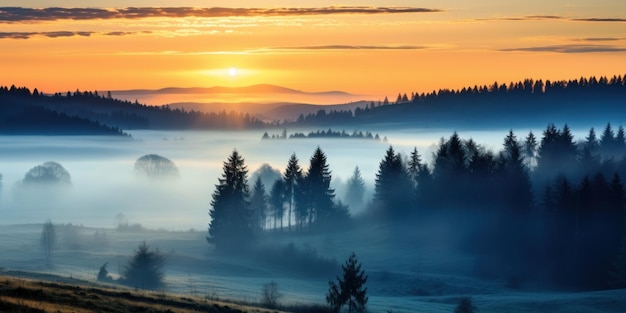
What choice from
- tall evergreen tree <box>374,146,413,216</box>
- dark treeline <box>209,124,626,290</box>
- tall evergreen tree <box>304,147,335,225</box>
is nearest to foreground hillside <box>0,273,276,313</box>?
dark treeline <box>209,124,626,290</box>

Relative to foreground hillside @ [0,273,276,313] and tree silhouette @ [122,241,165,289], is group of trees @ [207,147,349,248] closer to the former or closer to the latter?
tree silhouette @ [122,241,165,289]

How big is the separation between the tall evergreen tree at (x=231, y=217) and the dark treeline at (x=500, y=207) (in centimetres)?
12

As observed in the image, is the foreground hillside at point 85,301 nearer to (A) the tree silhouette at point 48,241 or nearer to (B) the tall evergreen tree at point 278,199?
(A) the tree silhouette at point 48,241

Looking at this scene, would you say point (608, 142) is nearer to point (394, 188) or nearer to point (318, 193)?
point (394, 188)

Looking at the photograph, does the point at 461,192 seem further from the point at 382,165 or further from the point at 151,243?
the point at 151,243

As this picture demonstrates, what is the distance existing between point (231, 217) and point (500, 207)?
1294 inches

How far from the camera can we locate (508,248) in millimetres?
119812

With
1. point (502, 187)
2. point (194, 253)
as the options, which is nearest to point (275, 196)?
point (194, 253)

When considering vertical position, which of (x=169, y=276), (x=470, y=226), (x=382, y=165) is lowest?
(x=169, y=276)

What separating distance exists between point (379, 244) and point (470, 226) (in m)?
11.3

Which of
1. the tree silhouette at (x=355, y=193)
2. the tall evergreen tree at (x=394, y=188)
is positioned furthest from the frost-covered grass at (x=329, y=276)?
the tree silhouette at (x=355, y=193)

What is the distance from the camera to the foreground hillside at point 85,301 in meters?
42.1

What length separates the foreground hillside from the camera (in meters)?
42.1

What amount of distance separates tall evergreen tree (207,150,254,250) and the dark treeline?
123 millimetres
